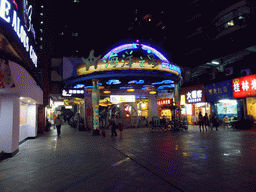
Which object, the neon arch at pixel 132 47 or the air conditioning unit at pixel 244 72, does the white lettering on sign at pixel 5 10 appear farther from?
the air conditioning unit at pixel 244 72

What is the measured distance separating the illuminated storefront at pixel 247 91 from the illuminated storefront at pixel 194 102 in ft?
16.8

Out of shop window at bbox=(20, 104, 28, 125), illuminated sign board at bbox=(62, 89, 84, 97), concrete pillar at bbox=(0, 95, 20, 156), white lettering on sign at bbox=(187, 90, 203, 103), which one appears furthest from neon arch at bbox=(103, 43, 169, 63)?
concrete pillar at bbox=(0, 95, 20, 156)

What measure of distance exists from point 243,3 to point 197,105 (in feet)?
44.0

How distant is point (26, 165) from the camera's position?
668 centimetres

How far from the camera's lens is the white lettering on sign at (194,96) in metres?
24.3

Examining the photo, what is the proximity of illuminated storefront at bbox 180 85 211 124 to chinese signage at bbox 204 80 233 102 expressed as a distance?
30.9 inches

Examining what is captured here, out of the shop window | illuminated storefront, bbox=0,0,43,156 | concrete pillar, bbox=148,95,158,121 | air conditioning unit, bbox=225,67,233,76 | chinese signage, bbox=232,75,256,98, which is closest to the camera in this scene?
illuminated storefront, bbox=0,0,43,156

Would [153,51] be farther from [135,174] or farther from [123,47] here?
[135,174]

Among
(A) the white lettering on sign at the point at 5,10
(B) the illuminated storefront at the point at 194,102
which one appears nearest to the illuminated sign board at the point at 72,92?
(B) the illuminated storefront at the point at 194,102

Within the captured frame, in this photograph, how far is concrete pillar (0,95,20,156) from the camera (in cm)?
839

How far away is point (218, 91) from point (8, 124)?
68.5ft

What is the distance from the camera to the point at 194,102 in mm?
25359

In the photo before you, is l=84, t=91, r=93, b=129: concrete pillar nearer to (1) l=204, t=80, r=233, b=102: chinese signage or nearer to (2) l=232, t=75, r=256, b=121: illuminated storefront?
(1) l=204, t=80, r=233, b=102: chinese signage

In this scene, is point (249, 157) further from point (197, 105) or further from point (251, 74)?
point (197, 105)
